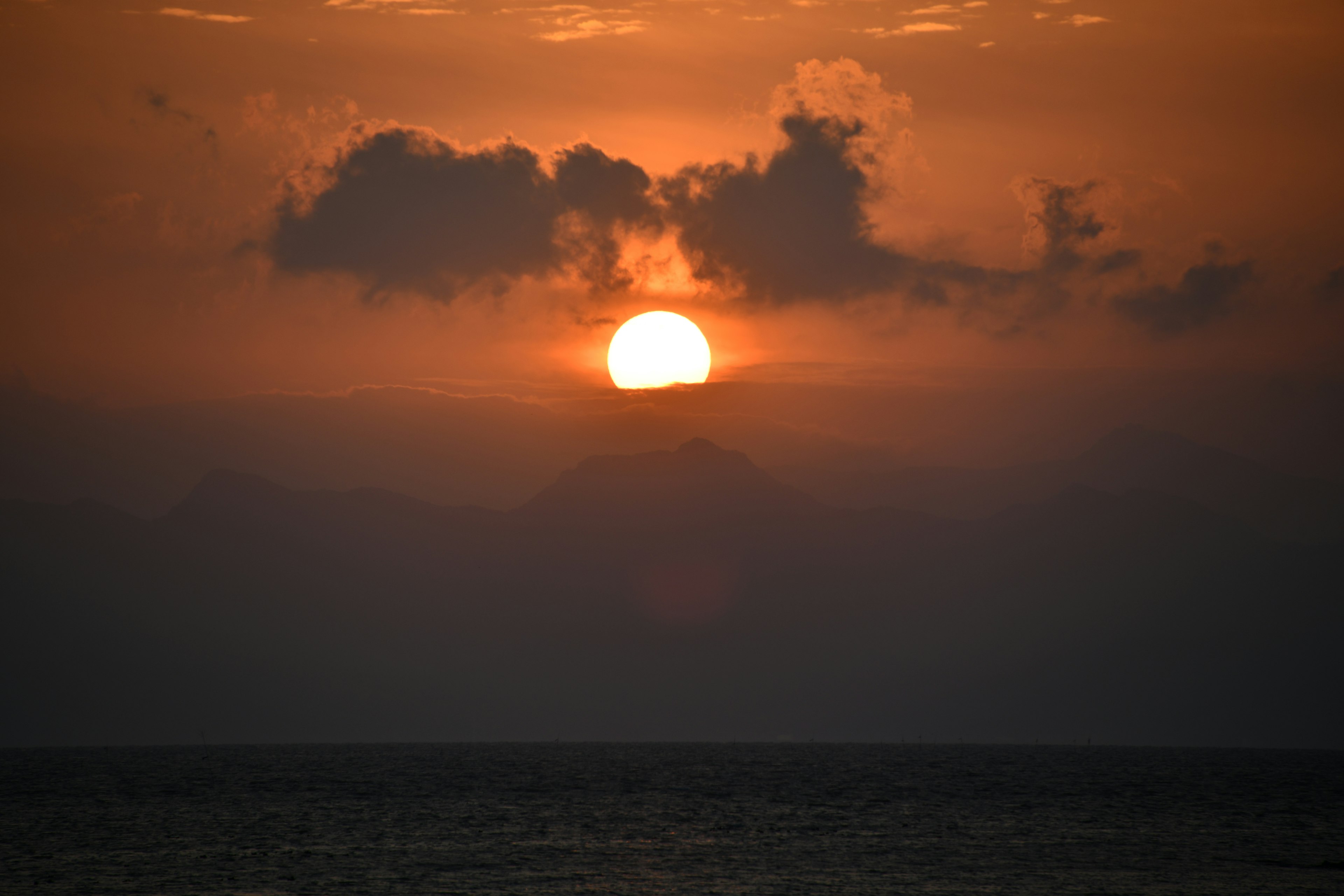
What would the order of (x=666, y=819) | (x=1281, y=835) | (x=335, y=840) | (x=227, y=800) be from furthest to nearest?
1. (x=227, y=800)
2. (x=666, y=819)
3. (x=1281, y=835)
4. (x=335, y=840)

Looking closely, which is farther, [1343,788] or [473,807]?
[1343,788]

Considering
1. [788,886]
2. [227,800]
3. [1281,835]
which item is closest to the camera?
[788,886]

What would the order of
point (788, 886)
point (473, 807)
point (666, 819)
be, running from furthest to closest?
point (473, 807) < point (666, 819) < point (788, 886)

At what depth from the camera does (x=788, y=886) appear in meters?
72.9

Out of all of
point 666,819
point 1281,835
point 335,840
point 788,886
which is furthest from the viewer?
point 666,819

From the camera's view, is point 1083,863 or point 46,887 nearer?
point 46,887

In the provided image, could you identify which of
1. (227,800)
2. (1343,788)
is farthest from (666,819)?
(1343,788)

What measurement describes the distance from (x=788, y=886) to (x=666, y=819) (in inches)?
1886

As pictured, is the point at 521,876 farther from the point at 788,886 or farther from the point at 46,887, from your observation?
the point at 46,887

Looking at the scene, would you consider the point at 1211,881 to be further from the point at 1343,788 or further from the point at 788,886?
the point at 1343,788

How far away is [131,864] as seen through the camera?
85562 mm

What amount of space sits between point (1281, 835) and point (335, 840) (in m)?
87.6

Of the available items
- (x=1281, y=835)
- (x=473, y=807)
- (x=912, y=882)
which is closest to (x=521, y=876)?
(x=912, y=882)

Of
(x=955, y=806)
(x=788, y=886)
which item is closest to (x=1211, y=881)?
(x=788, y=886)
